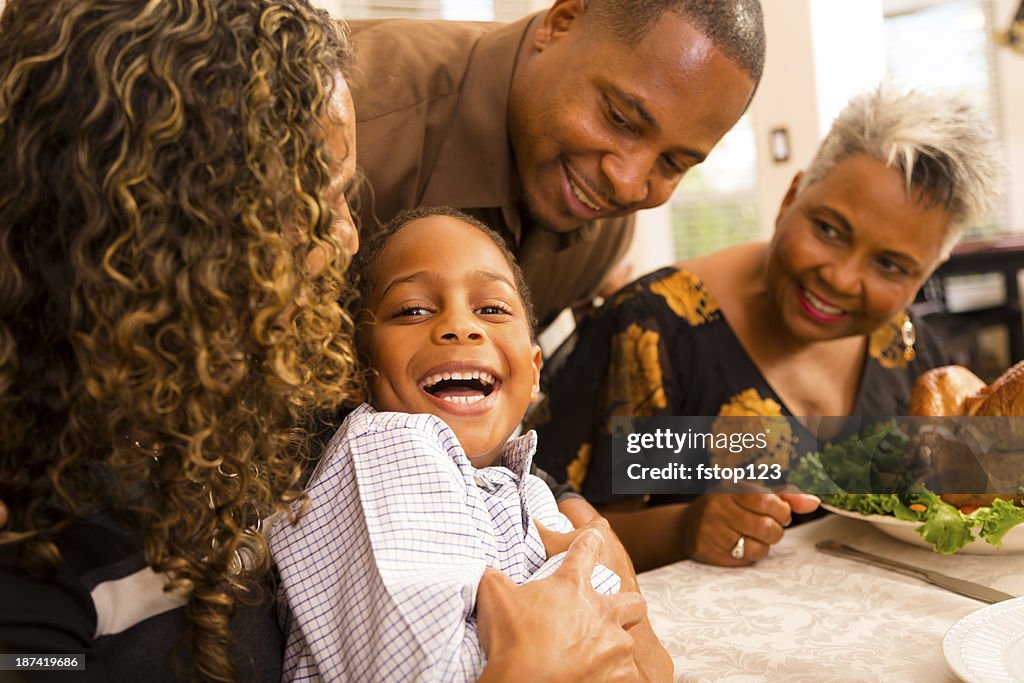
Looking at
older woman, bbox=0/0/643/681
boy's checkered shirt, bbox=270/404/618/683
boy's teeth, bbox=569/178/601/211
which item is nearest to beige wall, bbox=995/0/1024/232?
boy's teeth, bbox=569/178/601/211

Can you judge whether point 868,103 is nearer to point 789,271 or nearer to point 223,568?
point 789,271

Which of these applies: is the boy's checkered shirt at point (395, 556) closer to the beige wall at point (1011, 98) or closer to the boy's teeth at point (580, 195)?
the boy's teeth at point (580, 195)

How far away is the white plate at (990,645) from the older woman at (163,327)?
1.28ft

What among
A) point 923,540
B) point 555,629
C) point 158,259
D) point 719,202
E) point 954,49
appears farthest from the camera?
point 954,49

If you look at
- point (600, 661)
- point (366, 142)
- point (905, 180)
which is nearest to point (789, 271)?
point (905, 180)

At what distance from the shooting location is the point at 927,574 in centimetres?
146

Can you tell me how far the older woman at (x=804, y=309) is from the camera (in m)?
2.13

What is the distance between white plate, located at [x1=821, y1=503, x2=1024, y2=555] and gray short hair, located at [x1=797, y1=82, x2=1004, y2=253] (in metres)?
0.89

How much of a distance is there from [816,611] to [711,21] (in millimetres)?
1245

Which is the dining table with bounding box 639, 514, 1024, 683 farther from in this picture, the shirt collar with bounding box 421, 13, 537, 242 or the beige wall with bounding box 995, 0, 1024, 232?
the beige wall with bounding box 995, 0, 1024, 232

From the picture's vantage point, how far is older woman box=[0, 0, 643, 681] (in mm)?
898

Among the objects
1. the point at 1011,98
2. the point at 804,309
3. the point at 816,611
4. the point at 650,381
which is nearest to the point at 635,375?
the point at 650,381

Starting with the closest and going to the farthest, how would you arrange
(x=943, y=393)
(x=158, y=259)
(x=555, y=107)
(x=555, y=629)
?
(x=158, y=259), (x=555, y=629), (x=943, y=393), (x=555, y=107)

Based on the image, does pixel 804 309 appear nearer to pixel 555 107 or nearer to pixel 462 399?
pixel 555 107
